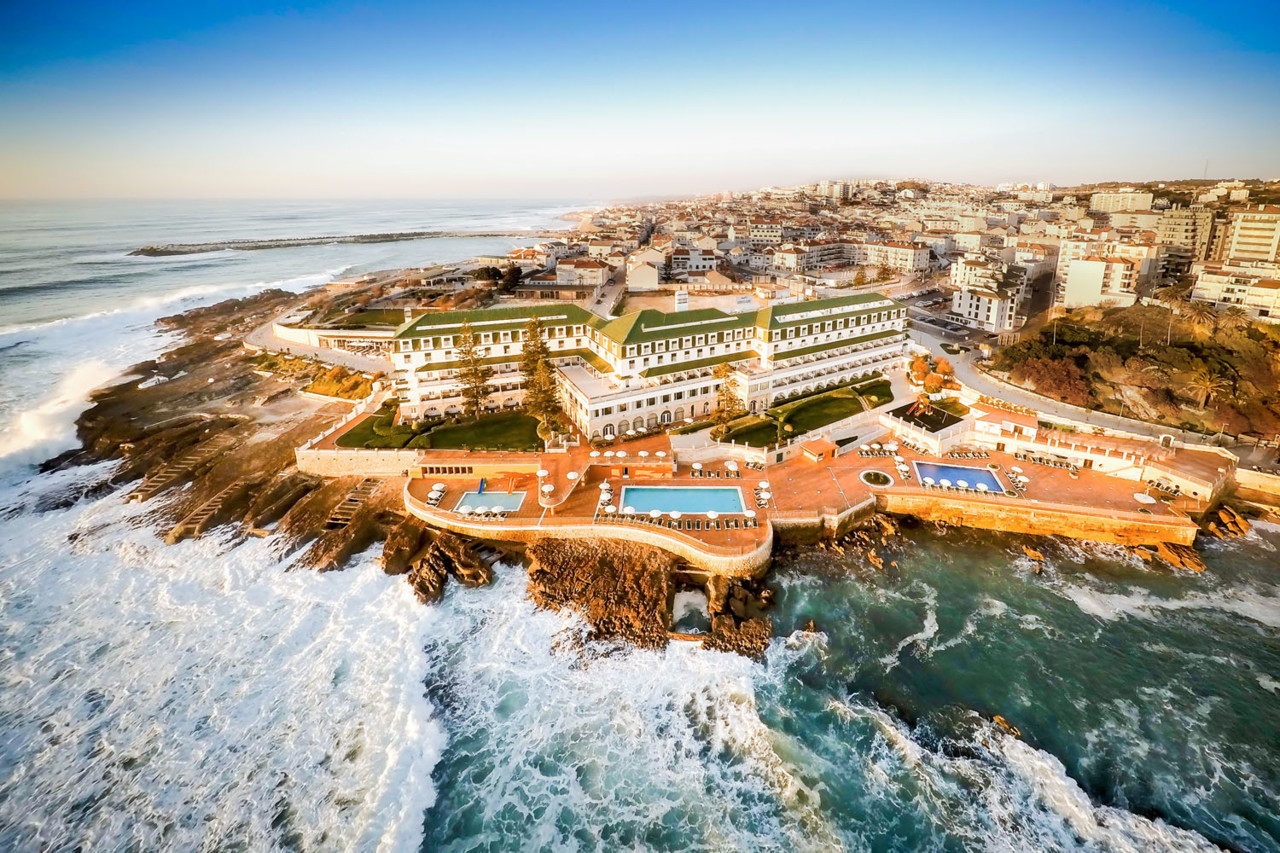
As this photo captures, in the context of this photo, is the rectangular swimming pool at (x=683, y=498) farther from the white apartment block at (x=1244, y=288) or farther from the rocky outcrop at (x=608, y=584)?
the white apartment block at (x=1244, y=288)

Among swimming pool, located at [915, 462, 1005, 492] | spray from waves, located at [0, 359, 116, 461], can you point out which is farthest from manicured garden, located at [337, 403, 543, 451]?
swimming pool, located at [915, 462, 1005, 492]

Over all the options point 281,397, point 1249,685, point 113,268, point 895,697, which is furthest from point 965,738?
point 113,268

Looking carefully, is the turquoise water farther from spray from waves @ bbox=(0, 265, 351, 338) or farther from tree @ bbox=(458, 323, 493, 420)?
spray from waves @ bbox=(0, 265, 351, 338)

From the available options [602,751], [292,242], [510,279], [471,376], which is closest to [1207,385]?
[602,751]

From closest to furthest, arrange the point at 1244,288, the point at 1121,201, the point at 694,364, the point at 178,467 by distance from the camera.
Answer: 1. the point at 178,467
2. the point at 694,364
3. the point at 1244,288
4. the point at 1121,201

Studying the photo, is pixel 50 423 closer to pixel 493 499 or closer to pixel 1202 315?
pixel 493 499

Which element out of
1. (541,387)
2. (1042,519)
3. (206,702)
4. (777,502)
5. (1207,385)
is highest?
(541,387)

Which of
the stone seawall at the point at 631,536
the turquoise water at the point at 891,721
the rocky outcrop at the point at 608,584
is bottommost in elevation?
the turquoise water at the point at 891,721

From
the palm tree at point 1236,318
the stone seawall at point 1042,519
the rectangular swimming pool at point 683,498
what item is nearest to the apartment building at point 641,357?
the rectangular swimming pool at point 683,498
